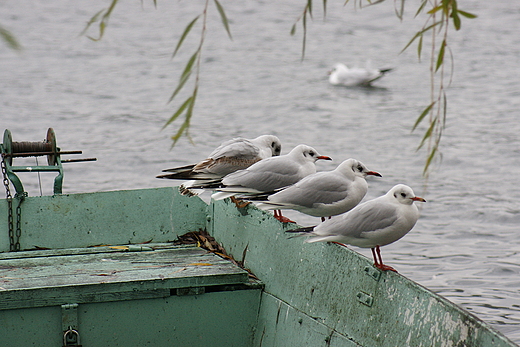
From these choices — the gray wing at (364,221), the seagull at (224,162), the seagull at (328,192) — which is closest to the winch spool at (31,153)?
the seagull at (224,162)

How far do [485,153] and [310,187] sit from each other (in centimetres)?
1131

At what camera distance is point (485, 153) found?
595 inches

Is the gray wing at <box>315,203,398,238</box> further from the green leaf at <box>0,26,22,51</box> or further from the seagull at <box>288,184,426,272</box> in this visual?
the green leaf at <box>0,26,22,51</box>

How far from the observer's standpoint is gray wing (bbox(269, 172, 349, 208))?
15.0ft

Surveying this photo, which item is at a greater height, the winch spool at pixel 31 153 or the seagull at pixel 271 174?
the seagull at pixel 271 174

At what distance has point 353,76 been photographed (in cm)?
2000

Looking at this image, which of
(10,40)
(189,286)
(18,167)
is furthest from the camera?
(18,167)

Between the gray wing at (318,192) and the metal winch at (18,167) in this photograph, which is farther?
the metal winch at (18,167)

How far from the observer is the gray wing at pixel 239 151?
18.1 feet

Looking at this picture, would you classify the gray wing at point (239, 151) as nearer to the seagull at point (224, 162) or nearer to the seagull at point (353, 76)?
the seagull at point (224, 162)

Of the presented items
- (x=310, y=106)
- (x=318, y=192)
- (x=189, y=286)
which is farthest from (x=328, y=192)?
(x=310, y=106)

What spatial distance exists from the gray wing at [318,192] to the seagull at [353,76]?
15.4m

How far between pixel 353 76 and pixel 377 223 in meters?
16.4

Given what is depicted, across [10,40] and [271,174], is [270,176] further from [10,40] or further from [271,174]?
[10,40]
